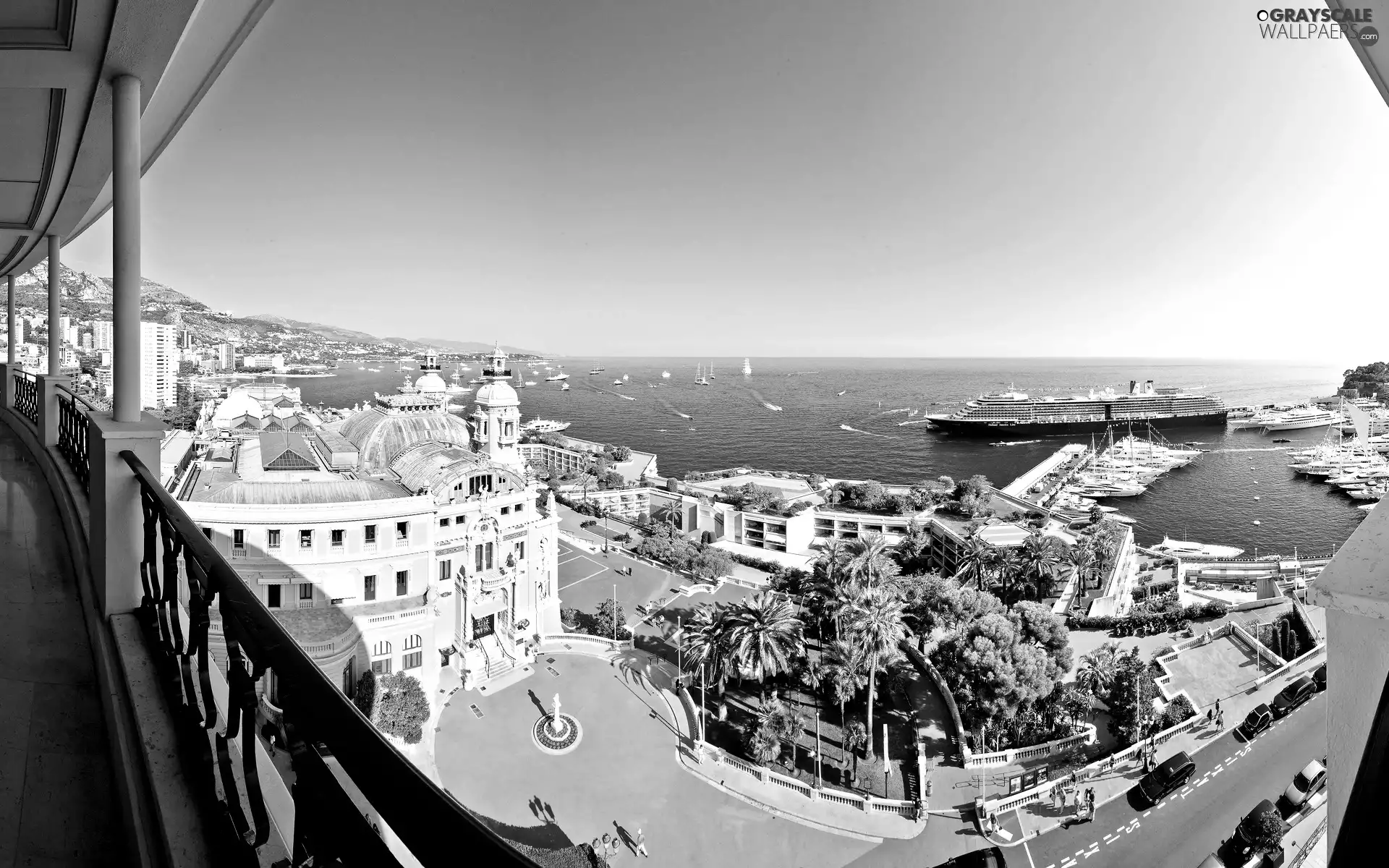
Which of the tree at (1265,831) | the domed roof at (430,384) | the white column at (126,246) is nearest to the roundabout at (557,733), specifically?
the white column at (126,246)

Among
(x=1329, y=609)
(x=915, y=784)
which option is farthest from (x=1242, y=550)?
(x=1329, y=609)

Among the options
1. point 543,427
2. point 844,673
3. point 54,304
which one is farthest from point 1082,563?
point 543,427

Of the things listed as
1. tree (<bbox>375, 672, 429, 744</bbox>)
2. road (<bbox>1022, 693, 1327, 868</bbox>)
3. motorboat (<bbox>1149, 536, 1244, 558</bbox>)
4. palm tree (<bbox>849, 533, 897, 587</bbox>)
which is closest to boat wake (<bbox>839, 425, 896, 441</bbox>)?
motorboat (<bbox>1149, 536, 1244, 558</bbox>)

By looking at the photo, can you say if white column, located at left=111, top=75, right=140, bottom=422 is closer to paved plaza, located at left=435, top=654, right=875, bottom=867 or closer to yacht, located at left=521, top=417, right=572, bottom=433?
paved plaza, located at left=435, top=654, right=875, bottom=867

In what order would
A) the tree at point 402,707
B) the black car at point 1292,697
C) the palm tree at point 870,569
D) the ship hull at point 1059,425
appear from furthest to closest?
the ship hull at point 1059,425, the palm tree at point 870,569, the black car at point 1292,697, the tree at point 402,707

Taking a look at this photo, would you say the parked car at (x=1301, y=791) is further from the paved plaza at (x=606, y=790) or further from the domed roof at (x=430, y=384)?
the domed roof at (x=430, y=384)

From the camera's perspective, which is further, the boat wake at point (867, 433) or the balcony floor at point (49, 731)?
the boat wake at point (867, 433)
